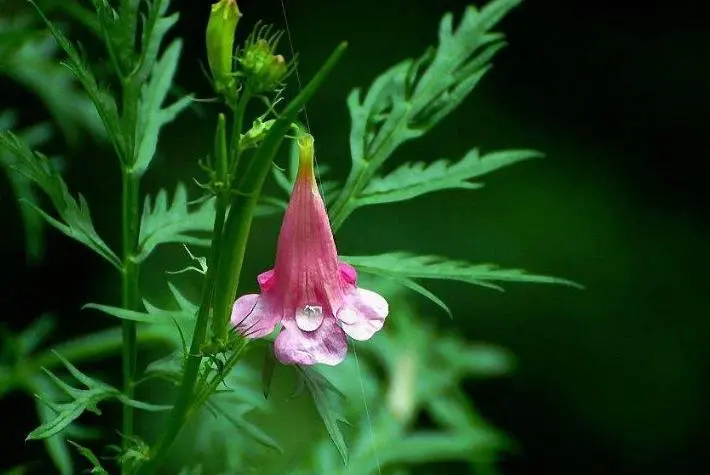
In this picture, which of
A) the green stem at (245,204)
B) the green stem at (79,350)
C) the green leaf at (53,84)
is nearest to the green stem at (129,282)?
the green stem at (245,204)

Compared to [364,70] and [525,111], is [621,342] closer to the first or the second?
[525,111]

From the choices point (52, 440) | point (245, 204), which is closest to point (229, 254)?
point (245, 204)

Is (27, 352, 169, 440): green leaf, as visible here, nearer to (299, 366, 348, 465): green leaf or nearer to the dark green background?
(299, 366, 348, 465): green leaf

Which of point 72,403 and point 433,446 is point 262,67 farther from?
point 433,446

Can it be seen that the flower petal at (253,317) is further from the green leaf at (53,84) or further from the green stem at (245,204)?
the green leaf at (53,84)

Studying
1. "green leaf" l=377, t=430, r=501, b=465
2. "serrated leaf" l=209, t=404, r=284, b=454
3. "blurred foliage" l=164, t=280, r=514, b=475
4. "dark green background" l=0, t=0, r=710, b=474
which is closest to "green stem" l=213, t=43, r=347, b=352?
"serrated leaf" l=209, t=404, r=284, b=454

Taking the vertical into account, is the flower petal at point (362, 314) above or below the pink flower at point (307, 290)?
below
